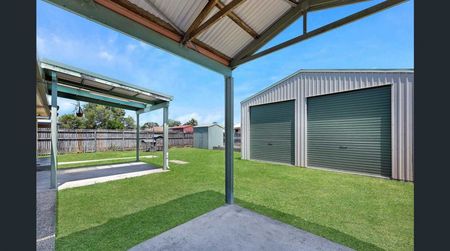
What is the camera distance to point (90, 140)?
11.9 m

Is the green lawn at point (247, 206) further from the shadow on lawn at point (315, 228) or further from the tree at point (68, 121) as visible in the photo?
the tree at point (68, 121)

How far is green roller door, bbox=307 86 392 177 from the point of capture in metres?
5.63

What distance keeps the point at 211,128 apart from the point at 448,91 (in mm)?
15436

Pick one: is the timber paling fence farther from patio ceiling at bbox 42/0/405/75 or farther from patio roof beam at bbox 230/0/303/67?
patio roof beam at bbox 230/0/303/67

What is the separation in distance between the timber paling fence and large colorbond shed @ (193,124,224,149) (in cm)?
337

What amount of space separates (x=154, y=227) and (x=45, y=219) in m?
1.78

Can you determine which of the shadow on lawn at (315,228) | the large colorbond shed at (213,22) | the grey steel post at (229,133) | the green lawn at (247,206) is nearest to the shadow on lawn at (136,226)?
the green lawn at (247,206)

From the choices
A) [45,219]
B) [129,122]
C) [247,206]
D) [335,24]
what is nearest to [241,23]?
[335,24]

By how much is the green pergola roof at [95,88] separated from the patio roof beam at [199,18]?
144 inches

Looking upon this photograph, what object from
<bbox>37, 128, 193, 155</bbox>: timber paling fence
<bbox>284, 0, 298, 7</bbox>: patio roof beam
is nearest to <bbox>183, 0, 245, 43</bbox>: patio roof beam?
<bbox>284, 0, 298, 7</bbox>: patio roof beam

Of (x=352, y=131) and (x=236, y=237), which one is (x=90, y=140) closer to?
(x=236, y=237)

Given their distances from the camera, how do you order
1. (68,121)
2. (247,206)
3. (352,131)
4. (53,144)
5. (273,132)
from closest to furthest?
(247,206) < (53,144) < (352,131) < (273,132) < (68,121)

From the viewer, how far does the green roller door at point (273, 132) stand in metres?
7.77

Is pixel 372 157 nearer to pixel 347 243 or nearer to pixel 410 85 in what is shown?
pixel 410 85
